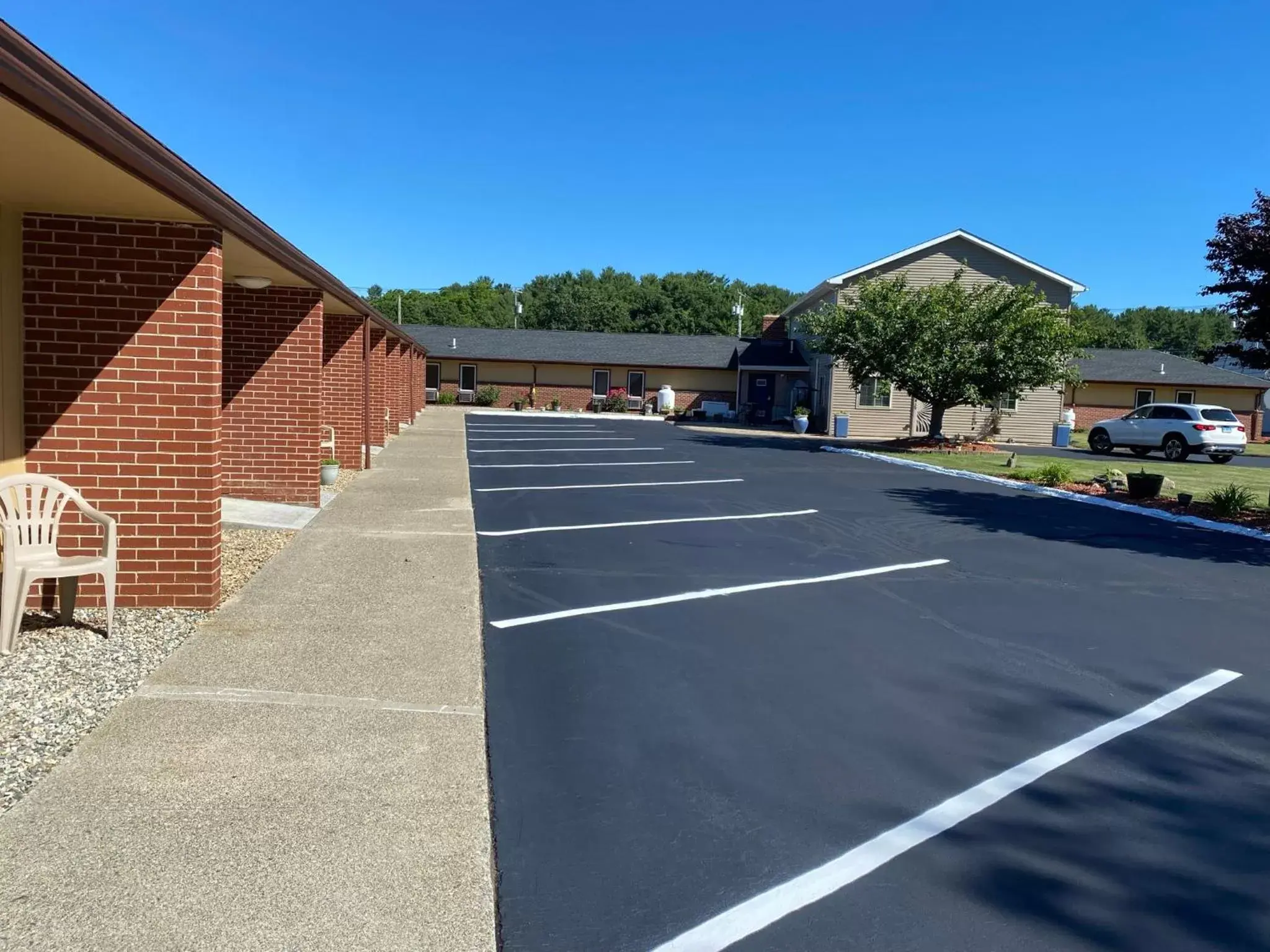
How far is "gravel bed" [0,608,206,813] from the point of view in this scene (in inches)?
169

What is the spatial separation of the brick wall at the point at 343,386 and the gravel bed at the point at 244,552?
21.4 feet

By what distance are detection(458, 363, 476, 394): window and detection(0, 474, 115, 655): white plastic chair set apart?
40.5 m

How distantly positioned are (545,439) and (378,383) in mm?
7538

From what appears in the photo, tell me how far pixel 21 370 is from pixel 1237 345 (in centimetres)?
1542

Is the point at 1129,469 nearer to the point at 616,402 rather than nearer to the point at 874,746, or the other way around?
the point at 874,746

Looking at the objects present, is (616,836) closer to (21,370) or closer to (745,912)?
(745,912)

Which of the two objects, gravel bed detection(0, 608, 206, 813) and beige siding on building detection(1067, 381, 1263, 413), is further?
beige siding on building detection(1067, 381, 1263, 413)

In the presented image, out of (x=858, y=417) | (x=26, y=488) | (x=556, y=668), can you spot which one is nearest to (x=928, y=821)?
(x=556, y=668)


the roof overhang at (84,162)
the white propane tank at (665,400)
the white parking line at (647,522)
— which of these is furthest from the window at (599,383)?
the roof overhang at (84,162)

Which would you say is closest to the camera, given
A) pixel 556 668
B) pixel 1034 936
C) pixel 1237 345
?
pixel 1034 936

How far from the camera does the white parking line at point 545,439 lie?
1027 inches

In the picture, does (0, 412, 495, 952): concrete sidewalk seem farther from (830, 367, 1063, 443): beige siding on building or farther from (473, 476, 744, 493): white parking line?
(830, 367, 1063, 443): beige siding on building

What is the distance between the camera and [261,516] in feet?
35.4

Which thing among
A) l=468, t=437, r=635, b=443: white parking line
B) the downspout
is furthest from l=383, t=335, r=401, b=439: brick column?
the downspout
